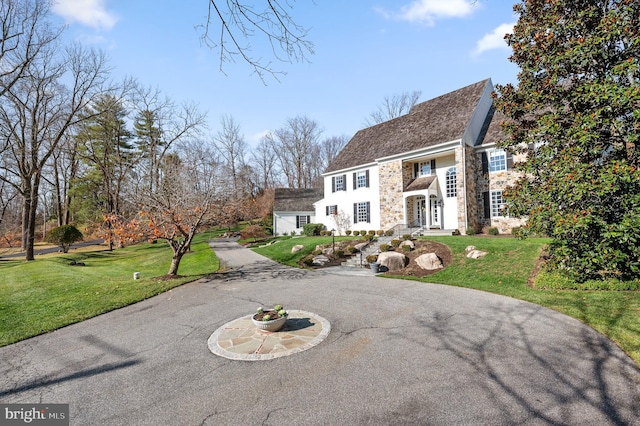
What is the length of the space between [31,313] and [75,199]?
130ft

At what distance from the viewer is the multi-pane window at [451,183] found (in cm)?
1981

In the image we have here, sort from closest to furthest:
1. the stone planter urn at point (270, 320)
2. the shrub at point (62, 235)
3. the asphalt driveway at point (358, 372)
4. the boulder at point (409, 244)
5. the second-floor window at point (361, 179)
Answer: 1. the asphalt driveway at point (358, 372)
2. the stone planter urn at point (270, 320)
3. the boulder at point (409, 244)
4. the second-floor window at point (361, 179)
5. the shrub at point (62, 235)

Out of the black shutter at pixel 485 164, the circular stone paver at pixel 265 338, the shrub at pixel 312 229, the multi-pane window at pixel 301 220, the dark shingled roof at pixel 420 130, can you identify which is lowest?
the circular stone paver at pixel 265 338

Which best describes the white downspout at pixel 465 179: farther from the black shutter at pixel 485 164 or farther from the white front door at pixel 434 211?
the white front door at pixel 434 211

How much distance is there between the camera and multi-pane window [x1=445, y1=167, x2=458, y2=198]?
65.0 feet

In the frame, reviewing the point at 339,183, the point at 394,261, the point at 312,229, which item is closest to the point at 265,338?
the point at 394,261

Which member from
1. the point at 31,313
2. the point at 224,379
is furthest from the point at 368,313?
the point at 31,313

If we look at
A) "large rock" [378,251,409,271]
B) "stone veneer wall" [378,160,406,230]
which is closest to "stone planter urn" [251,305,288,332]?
"large rock" [378,251,409,271]

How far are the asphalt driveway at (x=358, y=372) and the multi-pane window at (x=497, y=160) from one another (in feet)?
44.3

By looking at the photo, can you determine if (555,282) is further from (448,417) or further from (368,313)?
(448,417)

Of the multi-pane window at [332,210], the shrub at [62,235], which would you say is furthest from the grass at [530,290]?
the shrub at [62,235]

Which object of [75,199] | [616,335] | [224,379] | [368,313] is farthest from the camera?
[75,199]

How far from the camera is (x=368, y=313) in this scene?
7199 mm

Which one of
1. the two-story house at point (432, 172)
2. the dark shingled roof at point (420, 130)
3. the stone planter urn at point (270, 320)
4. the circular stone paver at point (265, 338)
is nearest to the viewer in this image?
the circular stone paver at point (265, 338)
